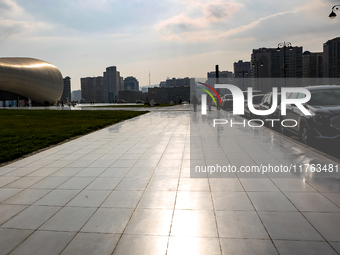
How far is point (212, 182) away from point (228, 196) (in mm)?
834

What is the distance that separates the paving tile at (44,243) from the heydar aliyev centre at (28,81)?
2900 inches

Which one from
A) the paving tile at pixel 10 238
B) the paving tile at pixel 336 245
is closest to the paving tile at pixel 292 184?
the paving tile at pixel 336 245

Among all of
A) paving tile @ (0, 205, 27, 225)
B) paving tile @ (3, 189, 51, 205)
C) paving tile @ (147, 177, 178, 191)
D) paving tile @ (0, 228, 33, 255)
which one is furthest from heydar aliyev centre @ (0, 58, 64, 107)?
paving tile @ (0, 228, 33, 255)

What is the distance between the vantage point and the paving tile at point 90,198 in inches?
183

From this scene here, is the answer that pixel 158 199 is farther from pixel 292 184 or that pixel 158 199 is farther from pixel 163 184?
pixel 292 184

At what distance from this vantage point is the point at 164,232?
143 inches

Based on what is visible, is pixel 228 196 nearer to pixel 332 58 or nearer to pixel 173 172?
pixel 173 172

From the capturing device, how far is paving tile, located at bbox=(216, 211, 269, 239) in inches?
139

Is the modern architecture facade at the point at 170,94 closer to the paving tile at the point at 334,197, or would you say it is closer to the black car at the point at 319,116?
the black car at the point at 319,116

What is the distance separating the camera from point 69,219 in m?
4.07

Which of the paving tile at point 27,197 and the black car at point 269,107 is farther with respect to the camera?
the black car at point 269,107

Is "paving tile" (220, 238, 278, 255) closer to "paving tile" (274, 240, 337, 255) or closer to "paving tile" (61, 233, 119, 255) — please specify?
"paving tile" (274, 240, 337, 255)

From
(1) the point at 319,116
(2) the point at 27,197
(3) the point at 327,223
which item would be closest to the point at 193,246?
(3) the point at 327,223

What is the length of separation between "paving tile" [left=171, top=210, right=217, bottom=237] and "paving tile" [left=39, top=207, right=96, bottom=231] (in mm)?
1279
